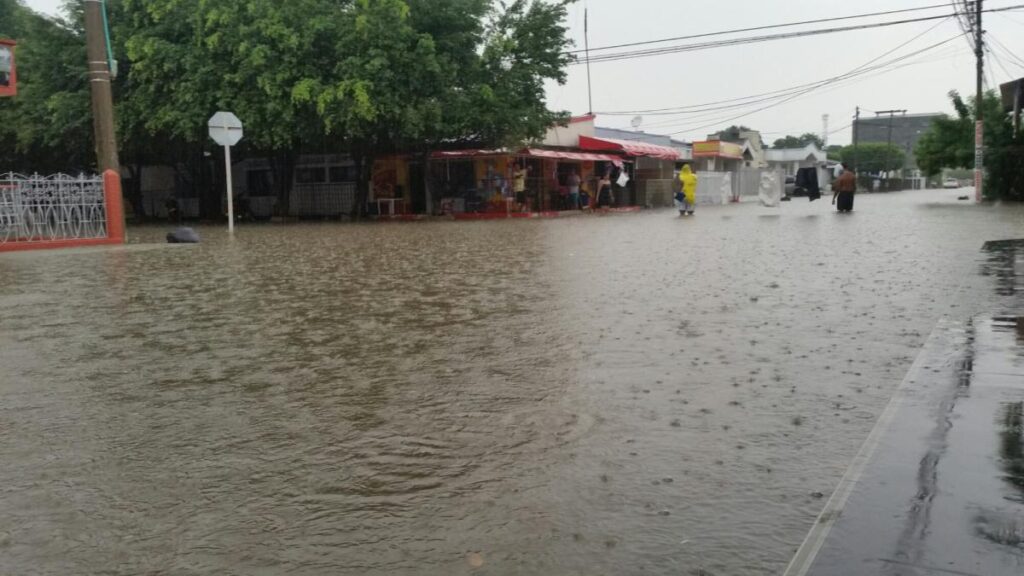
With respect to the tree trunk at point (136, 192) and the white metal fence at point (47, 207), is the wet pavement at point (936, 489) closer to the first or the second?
the white metal fence at point (47, 207)

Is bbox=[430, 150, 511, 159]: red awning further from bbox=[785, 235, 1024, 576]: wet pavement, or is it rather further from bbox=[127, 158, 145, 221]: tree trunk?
bbox=[785, 235, 1024, 576]: wet pavement

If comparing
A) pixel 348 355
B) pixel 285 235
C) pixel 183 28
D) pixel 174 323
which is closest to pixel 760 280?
pixel 348 355

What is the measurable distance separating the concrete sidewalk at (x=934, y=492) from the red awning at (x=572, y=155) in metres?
26.0

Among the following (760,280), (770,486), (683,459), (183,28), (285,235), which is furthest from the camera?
(183,28)

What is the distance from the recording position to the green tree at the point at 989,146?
32531mm

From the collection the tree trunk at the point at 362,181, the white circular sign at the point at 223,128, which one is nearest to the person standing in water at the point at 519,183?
the tree trunk at the point at 362,181

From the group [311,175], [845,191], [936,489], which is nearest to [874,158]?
[845,191]

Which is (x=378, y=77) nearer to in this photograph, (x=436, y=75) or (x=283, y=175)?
(x=436, y=75)

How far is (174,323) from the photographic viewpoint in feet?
23.4

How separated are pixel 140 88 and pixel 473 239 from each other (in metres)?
16.0

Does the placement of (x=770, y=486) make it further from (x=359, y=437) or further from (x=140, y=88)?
(x=140, y=88)

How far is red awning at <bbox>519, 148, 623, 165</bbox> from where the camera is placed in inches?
1180

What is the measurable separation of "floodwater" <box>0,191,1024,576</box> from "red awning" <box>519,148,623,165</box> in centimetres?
2097

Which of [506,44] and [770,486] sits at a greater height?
[506,44]
